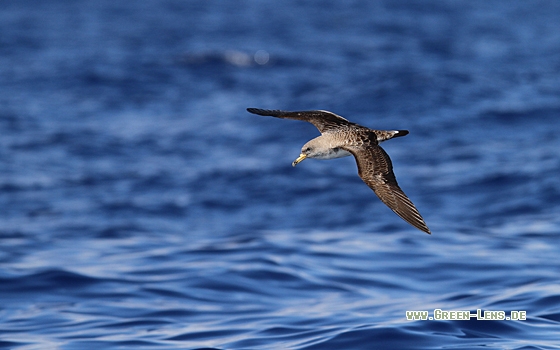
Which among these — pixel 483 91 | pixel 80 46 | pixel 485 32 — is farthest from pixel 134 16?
pixel 483 91

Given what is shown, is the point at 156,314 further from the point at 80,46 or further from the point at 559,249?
the point at 80,46

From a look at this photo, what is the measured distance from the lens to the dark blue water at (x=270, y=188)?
871 cm

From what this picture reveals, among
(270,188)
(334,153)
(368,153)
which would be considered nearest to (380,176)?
(368,153)

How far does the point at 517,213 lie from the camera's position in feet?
41.7

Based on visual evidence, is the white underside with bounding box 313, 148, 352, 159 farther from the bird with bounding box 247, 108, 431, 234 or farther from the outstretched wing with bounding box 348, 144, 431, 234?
the outstretched wing with bounding box 348, 144, 431, 234

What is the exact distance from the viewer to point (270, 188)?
14906 millimetres

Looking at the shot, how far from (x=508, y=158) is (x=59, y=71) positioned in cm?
1377

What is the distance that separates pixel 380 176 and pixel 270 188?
27.0ft

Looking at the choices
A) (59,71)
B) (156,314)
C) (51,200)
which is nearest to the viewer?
(156,314)

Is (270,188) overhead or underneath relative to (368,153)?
overhead

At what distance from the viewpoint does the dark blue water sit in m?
8.71

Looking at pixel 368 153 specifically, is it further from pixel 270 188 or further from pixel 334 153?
pixel 270 188

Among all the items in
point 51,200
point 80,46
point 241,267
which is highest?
point 80,46

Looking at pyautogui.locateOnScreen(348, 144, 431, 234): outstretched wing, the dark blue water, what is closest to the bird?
pyautogui.locateOnScreen(348, 144, 431, 234): outstretched wing
